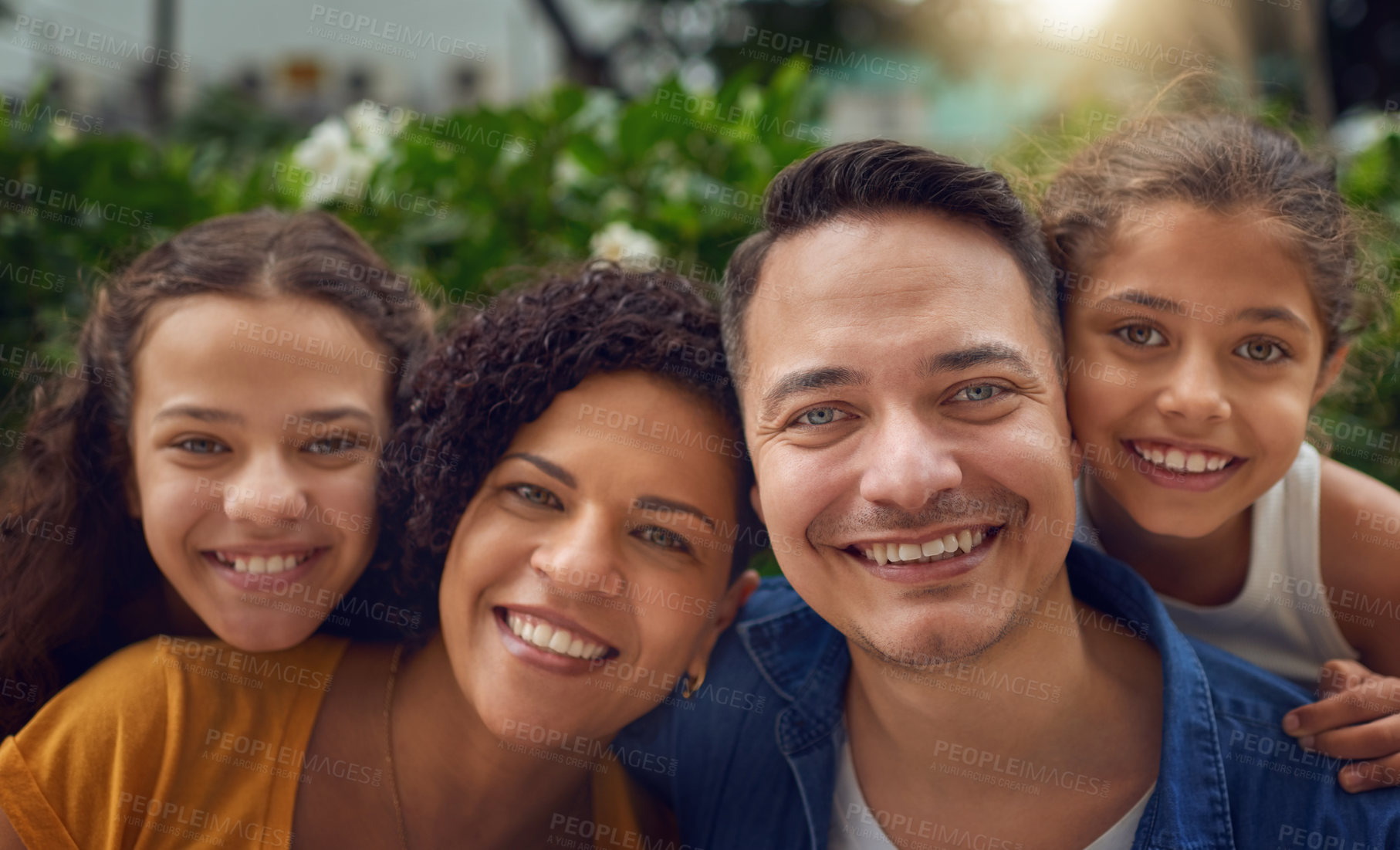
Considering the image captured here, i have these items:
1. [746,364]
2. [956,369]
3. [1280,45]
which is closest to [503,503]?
[746,364]

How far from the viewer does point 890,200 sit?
215 centimetres

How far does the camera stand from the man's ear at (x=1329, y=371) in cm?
254

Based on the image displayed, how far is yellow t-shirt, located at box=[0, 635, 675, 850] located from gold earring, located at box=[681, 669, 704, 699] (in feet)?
2.40

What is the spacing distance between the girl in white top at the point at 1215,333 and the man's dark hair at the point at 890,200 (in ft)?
0.60

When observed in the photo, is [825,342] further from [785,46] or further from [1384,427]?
[785,46]

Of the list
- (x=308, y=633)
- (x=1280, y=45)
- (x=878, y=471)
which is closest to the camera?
(x=878, y=471)

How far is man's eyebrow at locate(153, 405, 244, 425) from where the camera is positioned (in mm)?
2354

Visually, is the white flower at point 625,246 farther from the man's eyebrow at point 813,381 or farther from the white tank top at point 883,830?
the white tank top at point 883,830

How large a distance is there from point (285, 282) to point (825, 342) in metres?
1.35

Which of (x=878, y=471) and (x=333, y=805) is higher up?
(x=878, y=471)

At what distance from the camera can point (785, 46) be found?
11.6 meters

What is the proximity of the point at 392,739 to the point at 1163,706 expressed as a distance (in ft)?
5.76

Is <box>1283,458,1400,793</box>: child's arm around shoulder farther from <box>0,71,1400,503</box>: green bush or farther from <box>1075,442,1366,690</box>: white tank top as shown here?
<box>0,71,1400,503</box>: green bush

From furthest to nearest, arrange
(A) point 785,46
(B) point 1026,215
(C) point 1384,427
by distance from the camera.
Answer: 1. (A) point 785,46
2. (C) point 1384,427
3. (B) point 1026,215
